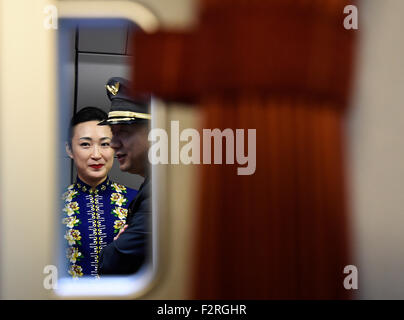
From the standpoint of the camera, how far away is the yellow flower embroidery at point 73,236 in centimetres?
132

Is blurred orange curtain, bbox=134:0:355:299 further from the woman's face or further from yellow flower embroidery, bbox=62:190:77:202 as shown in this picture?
yellow flower embroidery, bbox=62:190:77:202

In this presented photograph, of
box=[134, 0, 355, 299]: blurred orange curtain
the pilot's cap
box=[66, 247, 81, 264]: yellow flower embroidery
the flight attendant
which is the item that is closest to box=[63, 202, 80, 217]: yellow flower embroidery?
the flight attendant

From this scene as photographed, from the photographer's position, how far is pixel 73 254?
1310mm

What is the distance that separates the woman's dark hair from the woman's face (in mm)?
12

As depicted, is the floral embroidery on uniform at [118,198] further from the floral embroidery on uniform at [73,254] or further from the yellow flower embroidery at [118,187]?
the floral embroidery on uniform at [73,254]

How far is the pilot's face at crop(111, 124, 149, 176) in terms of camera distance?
1.42 m

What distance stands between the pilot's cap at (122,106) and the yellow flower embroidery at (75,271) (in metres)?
0.49

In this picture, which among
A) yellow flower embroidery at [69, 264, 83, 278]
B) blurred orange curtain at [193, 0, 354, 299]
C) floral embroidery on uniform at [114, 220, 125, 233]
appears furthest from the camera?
floral embroidery on uniform at [114, 220, 125, 233]

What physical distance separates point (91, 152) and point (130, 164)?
14 cm

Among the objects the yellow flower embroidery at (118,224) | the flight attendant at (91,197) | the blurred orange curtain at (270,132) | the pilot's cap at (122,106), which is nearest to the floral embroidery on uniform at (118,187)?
the flight attendant at (91,197)

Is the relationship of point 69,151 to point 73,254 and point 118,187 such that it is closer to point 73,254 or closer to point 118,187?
point 118,187

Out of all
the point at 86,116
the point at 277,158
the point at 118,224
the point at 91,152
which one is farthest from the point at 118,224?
the point at 277,158
